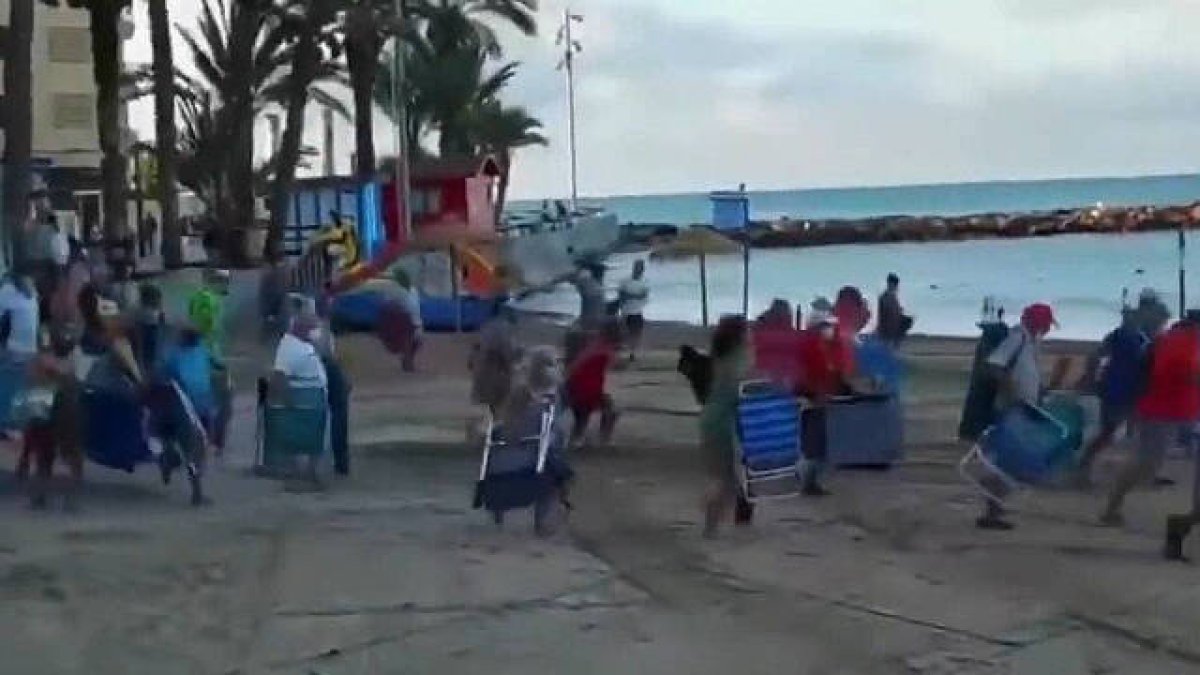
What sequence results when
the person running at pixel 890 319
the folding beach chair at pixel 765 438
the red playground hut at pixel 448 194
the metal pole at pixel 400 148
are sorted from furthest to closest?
the red playground hut at pixel 448 194 < the metal pole at pixel 400 148 < the person running at pixel 890 319 < the folding beach chair at pixel 765 438

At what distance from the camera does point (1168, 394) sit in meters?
14.1

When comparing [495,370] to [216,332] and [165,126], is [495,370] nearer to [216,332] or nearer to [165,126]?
[216,332]

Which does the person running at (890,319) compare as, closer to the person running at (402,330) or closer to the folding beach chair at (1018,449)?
the person running at (402,330)

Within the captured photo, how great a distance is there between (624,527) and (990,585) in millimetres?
2896

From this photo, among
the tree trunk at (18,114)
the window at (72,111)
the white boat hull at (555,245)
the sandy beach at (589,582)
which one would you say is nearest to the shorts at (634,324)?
the tree trunk at (18,114)

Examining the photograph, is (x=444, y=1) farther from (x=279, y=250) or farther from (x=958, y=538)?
(x=958, y=538)

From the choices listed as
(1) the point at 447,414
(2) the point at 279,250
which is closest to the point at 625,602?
(1) the point at 447,414

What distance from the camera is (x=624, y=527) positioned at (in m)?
14.7

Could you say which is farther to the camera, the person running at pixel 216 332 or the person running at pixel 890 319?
the person running at pixel 890 319

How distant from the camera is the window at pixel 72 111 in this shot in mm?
71731

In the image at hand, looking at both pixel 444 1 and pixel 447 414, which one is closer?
pixel 447 414

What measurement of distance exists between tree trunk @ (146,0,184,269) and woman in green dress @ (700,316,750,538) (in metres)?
27.1

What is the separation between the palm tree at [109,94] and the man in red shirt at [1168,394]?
25231mm

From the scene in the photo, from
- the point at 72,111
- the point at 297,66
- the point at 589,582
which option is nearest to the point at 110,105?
the point at 297,66
